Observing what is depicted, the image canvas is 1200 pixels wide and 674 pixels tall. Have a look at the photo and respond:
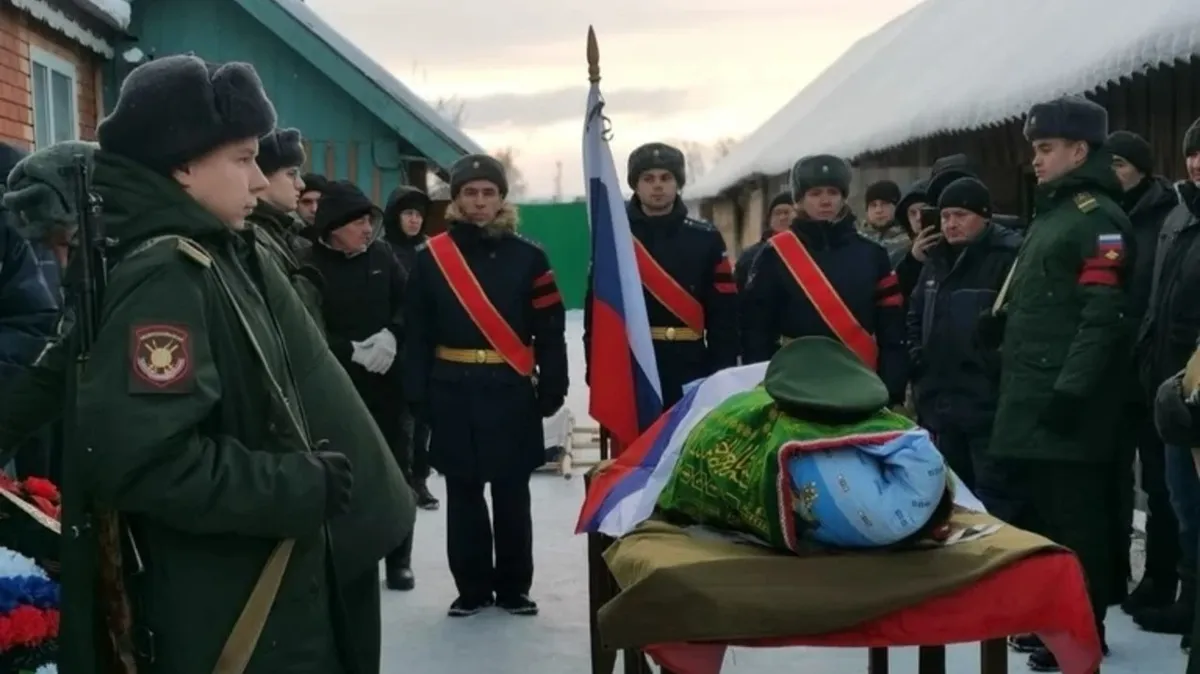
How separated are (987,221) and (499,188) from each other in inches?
78.4

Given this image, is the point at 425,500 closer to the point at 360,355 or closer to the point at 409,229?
the point at 409,229

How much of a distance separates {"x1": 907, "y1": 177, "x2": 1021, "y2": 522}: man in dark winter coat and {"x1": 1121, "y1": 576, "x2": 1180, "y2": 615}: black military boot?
644 millimetres

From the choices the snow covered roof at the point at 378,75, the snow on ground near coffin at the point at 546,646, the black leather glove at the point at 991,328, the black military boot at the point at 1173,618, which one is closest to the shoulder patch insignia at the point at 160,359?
the snow on ground near coffin at the point at 546,646

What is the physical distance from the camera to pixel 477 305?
5.52m

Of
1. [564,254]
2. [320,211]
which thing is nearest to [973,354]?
[320,211]

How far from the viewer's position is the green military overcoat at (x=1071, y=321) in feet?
15.0

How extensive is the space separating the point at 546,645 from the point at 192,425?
3087mm

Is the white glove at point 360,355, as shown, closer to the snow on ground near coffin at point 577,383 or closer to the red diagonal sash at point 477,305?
the red diagonal sash at point 477,305

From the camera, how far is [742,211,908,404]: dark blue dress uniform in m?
5.71

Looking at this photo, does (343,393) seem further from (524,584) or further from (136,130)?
(524,584)

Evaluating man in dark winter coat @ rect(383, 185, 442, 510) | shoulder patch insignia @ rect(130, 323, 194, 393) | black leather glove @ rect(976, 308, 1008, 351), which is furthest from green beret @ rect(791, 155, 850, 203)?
shoulder patch insignia @ rect(130, 323, 194, 393)

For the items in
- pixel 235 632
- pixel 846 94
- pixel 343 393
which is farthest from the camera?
pixel 846 94

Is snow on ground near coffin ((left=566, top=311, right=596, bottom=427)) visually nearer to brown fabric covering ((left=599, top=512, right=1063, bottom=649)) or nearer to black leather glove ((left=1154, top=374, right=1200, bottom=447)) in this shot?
black leather glove ((left=1154, top=374, right=1200, bottom=447))

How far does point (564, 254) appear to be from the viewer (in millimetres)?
28812
